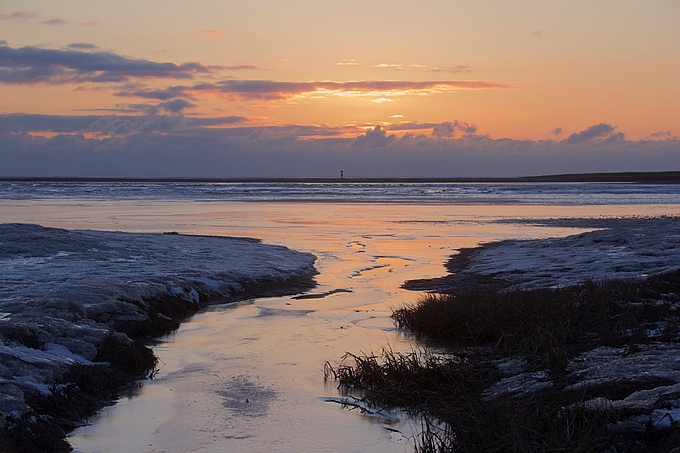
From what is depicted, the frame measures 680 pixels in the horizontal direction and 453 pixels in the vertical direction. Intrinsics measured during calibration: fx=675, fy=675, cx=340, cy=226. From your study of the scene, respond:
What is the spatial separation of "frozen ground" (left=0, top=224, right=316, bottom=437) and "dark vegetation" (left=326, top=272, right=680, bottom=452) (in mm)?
3760

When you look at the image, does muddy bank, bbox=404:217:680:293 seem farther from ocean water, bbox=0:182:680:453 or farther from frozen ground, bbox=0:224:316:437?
frozen ground, bbox=0:224:316:437

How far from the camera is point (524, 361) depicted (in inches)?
338

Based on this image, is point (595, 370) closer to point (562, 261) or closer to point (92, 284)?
point (92, 284)

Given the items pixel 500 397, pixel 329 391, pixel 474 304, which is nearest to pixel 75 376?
pixel 329 391

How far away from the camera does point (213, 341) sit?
11.4 meters

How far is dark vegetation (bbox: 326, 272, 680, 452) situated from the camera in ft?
19.0

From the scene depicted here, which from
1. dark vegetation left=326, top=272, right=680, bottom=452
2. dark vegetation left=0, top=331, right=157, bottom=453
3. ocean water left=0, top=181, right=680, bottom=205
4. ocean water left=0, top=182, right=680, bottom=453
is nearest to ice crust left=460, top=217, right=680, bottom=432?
dark vegetation left=326, top=272, right=680, bottom=452

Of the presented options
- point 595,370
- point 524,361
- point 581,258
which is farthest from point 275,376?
point 581,258

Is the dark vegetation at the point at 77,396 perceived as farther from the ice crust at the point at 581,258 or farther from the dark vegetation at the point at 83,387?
the ice crust at the point at 581,258

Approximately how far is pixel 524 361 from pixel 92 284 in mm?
8431

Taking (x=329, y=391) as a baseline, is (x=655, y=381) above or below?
above

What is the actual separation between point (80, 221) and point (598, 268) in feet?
92.4

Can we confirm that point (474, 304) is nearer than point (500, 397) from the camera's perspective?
No

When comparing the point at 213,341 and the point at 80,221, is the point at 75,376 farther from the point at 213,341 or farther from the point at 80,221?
the point at 80,221
